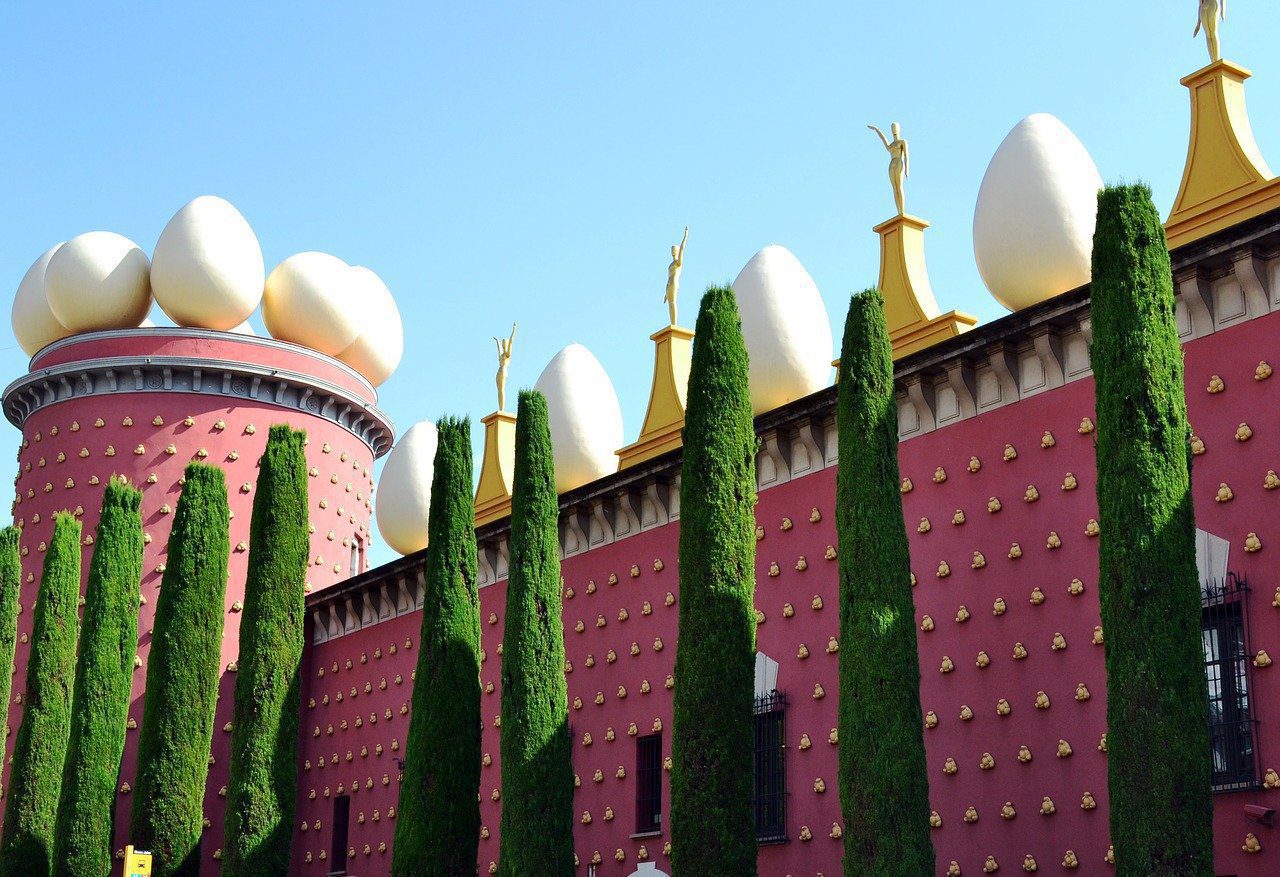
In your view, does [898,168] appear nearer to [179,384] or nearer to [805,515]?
[805,515]

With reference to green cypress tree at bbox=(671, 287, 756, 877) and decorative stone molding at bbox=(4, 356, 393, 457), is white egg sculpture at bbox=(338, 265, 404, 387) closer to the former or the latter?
decorative stone molding at bbox=(4, 356, 393, 457)

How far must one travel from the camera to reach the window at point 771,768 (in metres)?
16.8

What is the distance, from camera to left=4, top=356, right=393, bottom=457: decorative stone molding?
25.8 m

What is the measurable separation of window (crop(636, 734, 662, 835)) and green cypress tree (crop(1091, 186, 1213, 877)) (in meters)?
8.03

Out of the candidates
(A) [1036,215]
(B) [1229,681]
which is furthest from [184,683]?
(B) [1229,681]

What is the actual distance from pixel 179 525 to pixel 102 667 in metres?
2.48

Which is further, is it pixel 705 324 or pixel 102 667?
pixel 102 667

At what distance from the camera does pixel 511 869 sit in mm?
15977

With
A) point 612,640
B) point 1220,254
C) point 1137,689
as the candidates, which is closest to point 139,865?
point 612,640

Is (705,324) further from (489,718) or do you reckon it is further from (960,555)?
(489,718)

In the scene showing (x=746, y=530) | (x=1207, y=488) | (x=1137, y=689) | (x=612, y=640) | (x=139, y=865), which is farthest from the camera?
(x=612, y=640)

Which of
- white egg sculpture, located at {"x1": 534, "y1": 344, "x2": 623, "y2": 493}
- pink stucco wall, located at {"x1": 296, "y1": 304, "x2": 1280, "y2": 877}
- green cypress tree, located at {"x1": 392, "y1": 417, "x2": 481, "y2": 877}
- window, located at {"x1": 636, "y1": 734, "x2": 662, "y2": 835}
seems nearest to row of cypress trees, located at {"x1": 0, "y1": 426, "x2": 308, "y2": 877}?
green cypress tree, located at {"x1": 392, "y1": 417, "x2": 481, "y2": 877}

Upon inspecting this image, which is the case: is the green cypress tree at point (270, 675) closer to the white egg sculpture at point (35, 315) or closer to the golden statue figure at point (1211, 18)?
the white egg sculpture at point (35, 315)

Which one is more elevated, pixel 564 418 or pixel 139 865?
pixel 564 418
